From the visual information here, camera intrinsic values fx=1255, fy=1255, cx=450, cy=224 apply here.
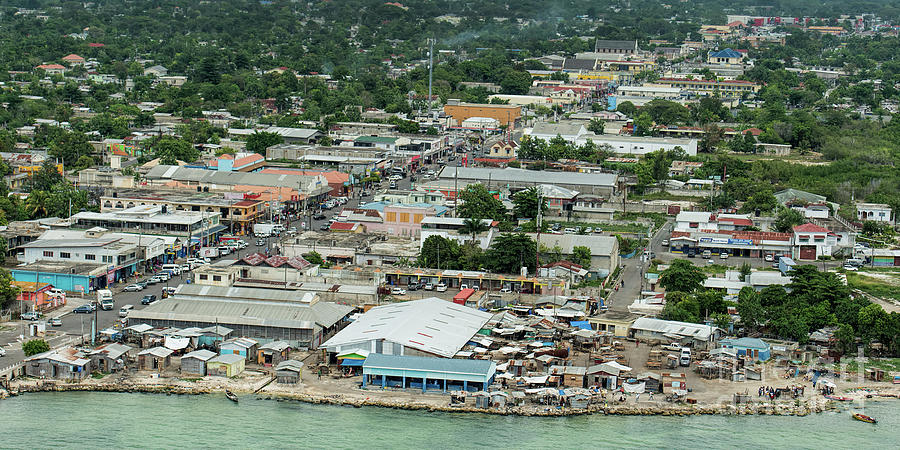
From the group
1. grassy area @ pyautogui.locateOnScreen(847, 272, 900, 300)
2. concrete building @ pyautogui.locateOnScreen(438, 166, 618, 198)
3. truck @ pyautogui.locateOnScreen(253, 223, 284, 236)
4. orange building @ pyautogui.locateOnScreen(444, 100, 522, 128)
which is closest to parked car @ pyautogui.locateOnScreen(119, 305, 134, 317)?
truck @ pyautogui.locateOnScreen(253, 223, 284, 236)

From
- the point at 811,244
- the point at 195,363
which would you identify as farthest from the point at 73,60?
the point at 195,363

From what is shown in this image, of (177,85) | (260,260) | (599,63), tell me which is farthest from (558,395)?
(599,63)

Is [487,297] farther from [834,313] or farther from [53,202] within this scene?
[53,202]

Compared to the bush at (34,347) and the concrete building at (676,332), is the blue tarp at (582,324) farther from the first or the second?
the bush at (34,347)

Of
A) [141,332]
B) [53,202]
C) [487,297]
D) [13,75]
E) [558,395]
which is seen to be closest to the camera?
[558,395]

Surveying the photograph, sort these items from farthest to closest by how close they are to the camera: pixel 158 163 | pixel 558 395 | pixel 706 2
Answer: pixel 706 2 < pixel 158 163 < pixel 558 395

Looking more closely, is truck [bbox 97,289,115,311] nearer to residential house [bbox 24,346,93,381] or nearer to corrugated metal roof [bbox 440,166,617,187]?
residential house [bbox 24,346,93,381]

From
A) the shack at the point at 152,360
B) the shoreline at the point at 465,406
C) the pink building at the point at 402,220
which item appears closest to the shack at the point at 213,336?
the shack at the point at 152,360
